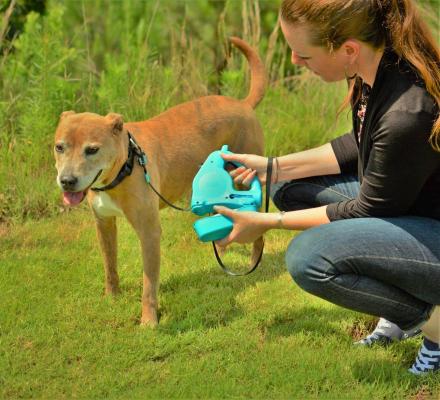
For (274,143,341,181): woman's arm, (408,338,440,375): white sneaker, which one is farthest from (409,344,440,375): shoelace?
(274,143,341,181): woman's arm

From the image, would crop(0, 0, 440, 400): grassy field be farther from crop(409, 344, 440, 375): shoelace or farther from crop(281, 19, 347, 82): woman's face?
crop(281, 19, 347, 82): woman's face

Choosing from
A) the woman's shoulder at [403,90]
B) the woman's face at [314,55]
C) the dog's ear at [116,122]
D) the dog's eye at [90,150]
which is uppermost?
the woman's face at [314,55]

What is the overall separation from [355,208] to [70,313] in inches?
70.6

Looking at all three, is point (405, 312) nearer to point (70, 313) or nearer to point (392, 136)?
point (392, 136)

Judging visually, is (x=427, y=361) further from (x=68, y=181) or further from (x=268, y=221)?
(x=68, y=181)

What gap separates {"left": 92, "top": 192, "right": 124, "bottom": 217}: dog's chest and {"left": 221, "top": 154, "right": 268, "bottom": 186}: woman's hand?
2.48ft

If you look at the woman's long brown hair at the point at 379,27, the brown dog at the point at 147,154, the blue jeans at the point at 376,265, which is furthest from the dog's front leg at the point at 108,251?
the woman's long brown hair at the point at 379,27

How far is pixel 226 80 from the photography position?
6.36 meters

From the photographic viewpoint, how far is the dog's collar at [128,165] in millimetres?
3736

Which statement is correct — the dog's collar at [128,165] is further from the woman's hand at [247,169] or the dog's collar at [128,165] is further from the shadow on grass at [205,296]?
the shadow on grass at [205,296]

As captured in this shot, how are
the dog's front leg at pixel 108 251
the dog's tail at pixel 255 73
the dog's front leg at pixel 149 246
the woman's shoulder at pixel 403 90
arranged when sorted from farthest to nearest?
the dog's tail at pixel 255 73
the dog's front leg at pixel 108 251
the dog's front leg at pixel 149 246
the woman's shoulder at pixel 403 90

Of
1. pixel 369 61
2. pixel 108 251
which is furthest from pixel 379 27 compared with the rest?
pixel 108 251

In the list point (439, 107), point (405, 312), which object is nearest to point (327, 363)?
point (405, 312)

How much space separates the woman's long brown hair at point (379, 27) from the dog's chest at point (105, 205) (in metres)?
1.58
